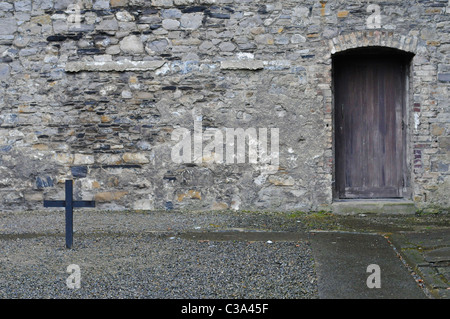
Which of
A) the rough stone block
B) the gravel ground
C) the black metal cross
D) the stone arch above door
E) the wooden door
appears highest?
the stone arch above door

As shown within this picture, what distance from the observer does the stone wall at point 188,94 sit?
609 centimetres

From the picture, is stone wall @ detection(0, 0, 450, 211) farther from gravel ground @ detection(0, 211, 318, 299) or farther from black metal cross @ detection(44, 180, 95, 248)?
black metal cross @ detection(44, 180, 95, 248)

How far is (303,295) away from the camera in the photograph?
3170 mm

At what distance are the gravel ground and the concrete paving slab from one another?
0.39 ft

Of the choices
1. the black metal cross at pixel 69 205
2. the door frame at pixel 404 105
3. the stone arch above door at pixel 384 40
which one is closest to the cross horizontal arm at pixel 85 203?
the black metal cross at pixel 69 205

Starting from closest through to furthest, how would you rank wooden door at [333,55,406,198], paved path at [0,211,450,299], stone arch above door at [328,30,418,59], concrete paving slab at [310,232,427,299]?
concrete paving slab at [310,232,427,299] < paved path at [0,211,450,299] < stone arch above door at [328,30,418,59] < wooden door at [333,55,406,198]

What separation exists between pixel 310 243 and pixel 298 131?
2051 millimetres

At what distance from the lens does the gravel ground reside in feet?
10.9

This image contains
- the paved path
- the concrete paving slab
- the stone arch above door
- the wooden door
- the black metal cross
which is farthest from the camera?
the wooden door

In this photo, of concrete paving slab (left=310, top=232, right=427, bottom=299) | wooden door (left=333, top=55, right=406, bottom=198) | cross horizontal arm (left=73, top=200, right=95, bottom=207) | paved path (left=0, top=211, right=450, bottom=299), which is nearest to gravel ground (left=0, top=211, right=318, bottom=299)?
paved path (left=0, top=211, right=450, bottom=299)

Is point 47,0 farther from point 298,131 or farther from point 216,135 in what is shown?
point 298,131

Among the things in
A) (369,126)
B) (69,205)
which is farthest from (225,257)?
(369,126)

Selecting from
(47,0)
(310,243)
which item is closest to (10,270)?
(310,243)

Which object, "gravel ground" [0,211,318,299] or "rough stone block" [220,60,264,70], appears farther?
"rough stone block" [220,60,264,70]
